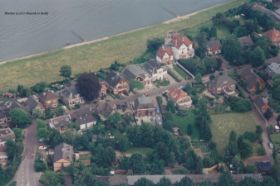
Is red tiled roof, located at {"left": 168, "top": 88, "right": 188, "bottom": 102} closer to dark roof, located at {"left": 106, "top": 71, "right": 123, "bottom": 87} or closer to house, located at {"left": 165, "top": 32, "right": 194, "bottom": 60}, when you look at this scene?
dark roof, located at {"left": 106, "top": 71, "right": 123, "bottom": 87}

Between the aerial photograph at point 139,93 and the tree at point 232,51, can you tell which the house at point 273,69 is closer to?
the aerial photograph at point 139,93

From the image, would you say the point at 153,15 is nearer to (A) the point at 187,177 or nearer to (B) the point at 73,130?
(B) the point at 73,130

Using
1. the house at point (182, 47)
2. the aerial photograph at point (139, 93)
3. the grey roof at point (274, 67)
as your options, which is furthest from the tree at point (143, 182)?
the house at point (182, 47)

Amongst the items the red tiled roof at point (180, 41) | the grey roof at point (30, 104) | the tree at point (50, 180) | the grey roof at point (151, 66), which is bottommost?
the tree at point (50, 180)

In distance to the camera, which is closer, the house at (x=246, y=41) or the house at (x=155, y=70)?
the house at (x=155, y=70)

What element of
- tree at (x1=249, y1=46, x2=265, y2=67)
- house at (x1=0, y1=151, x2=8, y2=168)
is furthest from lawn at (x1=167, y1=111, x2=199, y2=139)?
house at (x1=0, y1=151, x2=8, y2=168)
